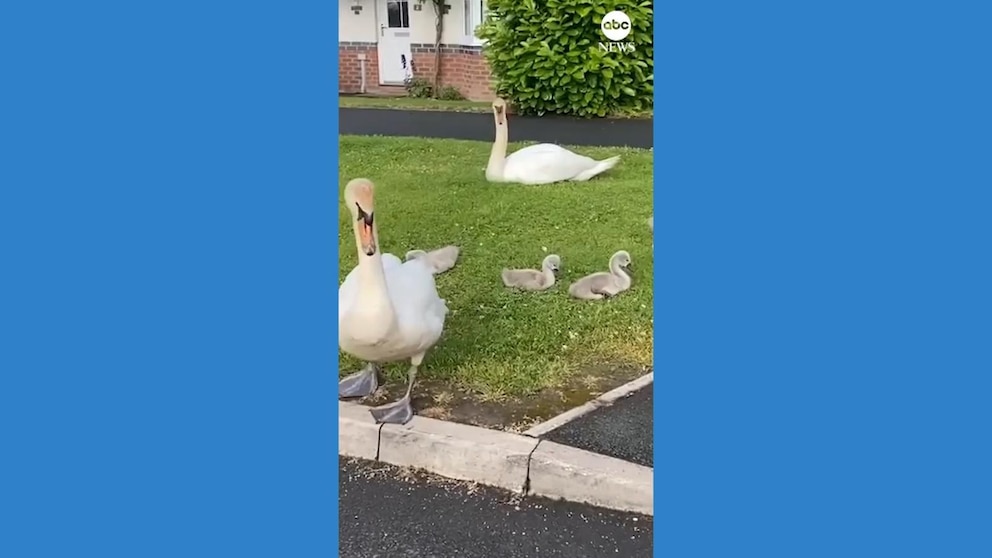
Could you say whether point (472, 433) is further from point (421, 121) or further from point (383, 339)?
point (421, 121)

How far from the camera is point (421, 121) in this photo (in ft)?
6.17

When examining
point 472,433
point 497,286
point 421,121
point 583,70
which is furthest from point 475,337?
point 583,70

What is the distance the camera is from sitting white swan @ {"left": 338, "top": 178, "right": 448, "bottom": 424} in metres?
1.74

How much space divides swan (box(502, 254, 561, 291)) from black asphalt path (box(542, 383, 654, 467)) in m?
0.30

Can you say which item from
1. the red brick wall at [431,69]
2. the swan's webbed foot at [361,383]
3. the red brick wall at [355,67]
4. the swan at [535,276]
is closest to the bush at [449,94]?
the red brick wall at [431,69]

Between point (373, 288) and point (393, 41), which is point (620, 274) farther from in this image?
point (393, 41)

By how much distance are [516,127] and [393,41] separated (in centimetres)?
30

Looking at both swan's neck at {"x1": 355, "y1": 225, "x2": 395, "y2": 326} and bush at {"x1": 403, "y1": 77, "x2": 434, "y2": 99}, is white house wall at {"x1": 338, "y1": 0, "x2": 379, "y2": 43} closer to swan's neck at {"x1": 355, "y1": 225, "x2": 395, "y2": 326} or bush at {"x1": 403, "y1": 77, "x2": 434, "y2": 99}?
bush at {"x1": 403, "y1": 77, "x2": 434, "y2": 99}

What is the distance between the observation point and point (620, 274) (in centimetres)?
191

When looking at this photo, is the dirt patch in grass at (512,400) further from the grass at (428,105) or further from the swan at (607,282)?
the grass at (428,105)

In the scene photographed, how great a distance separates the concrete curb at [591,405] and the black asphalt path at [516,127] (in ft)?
1.61

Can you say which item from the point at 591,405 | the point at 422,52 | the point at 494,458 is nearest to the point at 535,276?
the point at 591,405

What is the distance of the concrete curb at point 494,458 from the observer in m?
1.80

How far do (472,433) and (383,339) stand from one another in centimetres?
26
